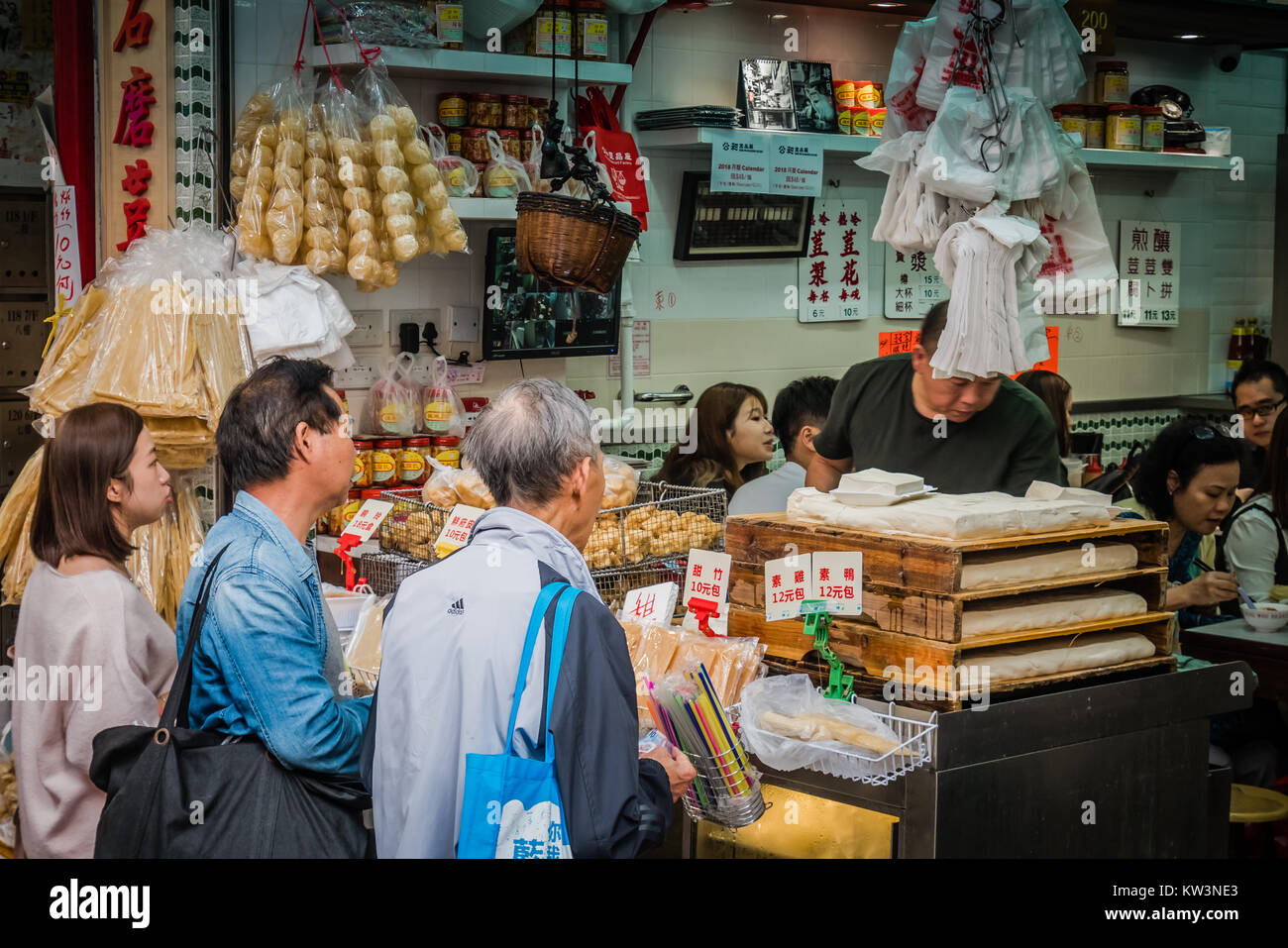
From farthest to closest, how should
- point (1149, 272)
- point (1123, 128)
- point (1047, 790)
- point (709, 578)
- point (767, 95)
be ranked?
point (1149, 272) → point (1123, 128) → point (767, 95) → point (709, 578) → point (1047, 790)

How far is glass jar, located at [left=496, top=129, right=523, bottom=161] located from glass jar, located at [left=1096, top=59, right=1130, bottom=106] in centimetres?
335

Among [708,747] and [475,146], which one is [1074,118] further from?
[708,747]

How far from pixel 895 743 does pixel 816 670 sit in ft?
1.18

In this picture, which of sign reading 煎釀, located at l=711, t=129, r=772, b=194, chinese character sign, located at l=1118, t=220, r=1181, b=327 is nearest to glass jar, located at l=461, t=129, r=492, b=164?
sign reading 煎釀, located at l=711, t=129, r=772, b=194

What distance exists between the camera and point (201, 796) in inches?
97.6

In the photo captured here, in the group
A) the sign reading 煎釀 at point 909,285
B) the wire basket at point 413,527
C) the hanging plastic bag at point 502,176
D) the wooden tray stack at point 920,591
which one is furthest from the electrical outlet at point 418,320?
the wooden tray stack at point 920,591

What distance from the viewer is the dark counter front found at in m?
2.62

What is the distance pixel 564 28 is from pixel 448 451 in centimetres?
171

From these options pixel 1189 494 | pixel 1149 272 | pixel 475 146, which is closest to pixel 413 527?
pixel 475 146

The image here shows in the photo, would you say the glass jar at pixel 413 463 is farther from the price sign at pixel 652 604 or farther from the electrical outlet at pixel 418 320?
the price sign at pixel 652 604

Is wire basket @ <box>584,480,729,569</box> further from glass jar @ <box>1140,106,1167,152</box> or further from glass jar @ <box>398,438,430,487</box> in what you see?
glass jar @ <box>1140,106,1167,152</box>

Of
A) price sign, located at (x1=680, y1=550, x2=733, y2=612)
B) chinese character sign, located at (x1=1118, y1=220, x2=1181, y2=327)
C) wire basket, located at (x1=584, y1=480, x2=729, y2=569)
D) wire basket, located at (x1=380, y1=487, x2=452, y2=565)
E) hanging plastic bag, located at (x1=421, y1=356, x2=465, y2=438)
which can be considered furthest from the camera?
chinese character sign, located at (x1=1118, y1=220, x2=1181, y2=327)

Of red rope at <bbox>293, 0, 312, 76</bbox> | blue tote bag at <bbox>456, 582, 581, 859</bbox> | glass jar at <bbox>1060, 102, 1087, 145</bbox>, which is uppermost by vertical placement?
glass jar at <bbox>1060, 102, 1087, 145</bbox>
